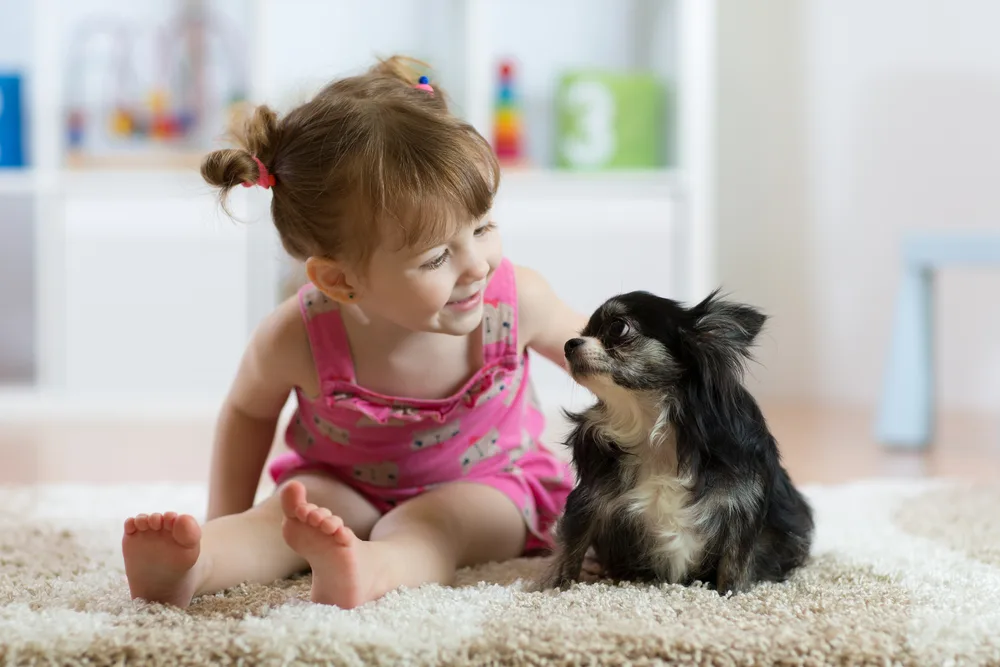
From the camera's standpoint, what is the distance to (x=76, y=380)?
106 inches

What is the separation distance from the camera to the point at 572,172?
108 inches

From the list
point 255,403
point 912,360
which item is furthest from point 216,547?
point 912,360

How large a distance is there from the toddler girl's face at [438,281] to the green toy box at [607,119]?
67.3 inches

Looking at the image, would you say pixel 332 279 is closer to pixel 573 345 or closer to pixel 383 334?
pixel 383 334

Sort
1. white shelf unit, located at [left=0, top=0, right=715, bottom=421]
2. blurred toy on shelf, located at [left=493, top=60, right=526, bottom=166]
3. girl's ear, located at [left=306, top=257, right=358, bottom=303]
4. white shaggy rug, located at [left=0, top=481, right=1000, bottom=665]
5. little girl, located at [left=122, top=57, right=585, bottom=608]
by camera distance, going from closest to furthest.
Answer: white shaggy rug, located at [left=0, top=481, right=1000, bottom=665], little girl, located at [left=122, top=57, right=585, bottom=608], girl's ear, located at [left=306, top=257, right=358, bottom=303], white shelf unit, located at [left=0, top=0, right=715, bottom=421], blurred toy on shelf, located at [left=493, top=60, right=526, bottom=166]

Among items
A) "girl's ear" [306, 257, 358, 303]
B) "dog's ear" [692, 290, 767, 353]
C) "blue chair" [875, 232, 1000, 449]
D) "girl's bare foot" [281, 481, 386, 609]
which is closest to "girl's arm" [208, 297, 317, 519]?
"girl's ear" [306, 257, 358, 303]

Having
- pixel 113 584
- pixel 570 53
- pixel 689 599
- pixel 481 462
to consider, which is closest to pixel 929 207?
pixel 570 53

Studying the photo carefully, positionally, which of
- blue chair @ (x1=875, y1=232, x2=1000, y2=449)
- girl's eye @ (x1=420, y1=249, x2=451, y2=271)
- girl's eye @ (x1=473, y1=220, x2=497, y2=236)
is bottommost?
blue chair @ (x1=875, y1=232, x2=1000, y2=449)

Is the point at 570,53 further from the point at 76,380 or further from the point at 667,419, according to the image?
the point at 667,419

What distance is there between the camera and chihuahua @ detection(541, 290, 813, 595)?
3.10 feet

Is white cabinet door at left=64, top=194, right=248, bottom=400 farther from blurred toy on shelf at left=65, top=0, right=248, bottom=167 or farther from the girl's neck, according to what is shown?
the girl's neck

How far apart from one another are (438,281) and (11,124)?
6.86ft

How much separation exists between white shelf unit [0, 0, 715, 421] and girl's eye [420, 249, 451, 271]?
5.29ft

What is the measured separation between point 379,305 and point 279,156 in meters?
0.18
